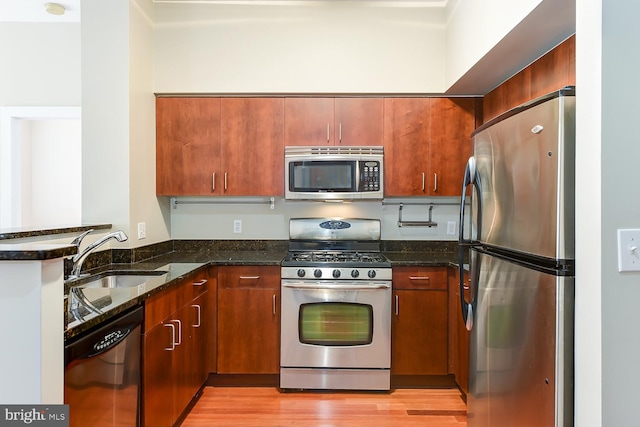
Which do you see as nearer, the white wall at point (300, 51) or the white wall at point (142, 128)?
the white wall at point (142, 128)

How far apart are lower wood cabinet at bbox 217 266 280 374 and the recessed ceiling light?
2.27 meters

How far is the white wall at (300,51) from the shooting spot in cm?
294

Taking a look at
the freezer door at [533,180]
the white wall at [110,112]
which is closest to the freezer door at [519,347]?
the freezer door at [533,180]

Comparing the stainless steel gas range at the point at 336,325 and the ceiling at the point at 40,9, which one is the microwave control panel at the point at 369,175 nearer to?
the stainless steel gas range at the point at 336,325

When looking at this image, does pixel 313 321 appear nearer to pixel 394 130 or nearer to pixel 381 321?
pixel 381 321

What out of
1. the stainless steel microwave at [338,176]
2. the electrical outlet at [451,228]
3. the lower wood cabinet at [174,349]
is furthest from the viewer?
the electrical outlet at [451,228]

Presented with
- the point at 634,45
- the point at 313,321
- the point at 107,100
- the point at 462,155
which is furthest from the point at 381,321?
the point at 107,100

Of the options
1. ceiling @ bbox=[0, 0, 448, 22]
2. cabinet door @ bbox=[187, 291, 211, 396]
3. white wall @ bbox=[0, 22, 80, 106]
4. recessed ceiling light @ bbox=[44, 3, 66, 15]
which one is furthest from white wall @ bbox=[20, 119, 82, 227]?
cabinet door @ bbox=[187, 291, 211, 396]

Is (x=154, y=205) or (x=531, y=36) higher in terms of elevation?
(x=531, y=36)

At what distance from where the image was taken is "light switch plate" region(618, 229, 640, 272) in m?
1.12

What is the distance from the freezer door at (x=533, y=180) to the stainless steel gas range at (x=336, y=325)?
1096 millimetres

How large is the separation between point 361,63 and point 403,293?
5.74 feet

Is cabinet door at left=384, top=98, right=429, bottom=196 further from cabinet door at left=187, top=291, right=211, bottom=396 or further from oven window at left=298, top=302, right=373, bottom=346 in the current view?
cabinet door at left=187, top=291, right=211, bottom=396

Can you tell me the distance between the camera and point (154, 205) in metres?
2.98
